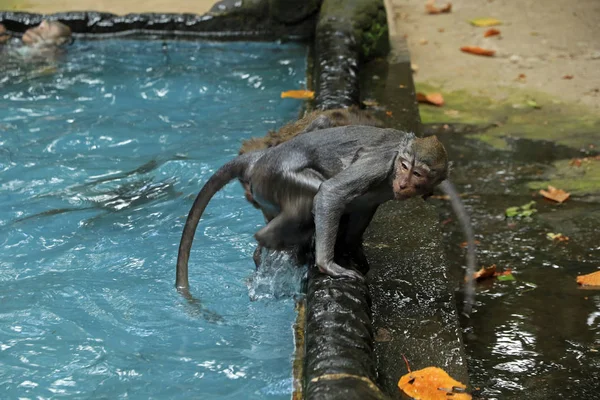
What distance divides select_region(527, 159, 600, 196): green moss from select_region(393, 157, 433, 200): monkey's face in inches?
107

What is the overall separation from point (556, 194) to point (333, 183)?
2.67 meters

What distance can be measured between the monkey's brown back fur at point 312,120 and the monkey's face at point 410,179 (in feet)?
2.69

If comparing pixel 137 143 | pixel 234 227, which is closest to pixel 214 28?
pixel 137 143

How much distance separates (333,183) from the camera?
3.78m

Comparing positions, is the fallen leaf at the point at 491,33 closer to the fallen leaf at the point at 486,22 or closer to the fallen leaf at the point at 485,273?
the fallen leaf at the point at 486,22

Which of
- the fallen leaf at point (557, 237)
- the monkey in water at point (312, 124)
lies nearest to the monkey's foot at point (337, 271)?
the monkey in water at point (312, 124)

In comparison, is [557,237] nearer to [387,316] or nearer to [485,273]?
[485,273]

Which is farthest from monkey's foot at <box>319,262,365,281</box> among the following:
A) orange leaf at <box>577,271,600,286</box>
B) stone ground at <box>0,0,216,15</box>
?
stone ground at <box>0,0,216,15</box>

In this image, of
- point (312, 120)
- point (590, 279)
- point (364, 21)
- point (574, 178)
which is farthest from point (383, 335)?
point (364, 21)

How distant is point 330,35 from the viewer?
7.68 m

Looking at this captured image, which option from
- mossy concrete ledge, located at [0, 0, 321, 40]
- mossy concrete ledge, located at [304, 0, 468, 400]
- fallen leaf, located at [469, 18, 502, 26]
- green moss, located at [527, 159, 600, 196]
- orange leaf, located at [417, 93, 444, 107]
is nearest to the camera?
mossy concrete ledge, located at [304, 0, 468, 400]

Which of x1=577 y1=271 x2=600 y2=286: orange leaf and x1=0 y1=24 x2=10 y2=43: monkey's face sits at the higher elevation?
x1=0 y1=24 x2=10 y2=43: monkey's face

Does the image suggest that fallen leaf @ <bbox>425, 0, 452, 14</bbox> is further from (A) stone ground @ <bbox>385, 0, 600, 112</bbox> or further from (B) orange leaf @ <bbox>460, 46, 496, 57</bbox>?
(B) orange leaf @ <bbox>460, 46, 496, 57</bbox>

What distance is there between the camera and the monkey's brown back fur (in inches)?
176
